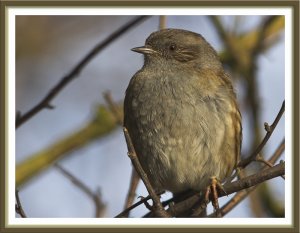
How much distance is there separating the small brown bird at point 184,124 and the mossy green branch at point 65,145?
0.88 metres

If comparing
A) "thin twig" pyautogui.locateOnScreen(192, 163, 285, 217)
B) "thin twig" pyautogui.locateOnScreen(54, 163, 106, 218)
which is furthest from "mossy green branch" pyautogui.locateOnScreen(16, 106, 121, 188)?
"thin twig" pyautogui.locateOnScreen(192, 163, 285, 217)

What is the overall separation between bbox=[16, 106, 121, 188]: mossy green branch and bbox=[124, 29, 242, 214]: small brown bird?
2.90 ft

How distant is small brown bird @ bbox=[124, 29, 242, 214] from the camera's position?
4.95 metres

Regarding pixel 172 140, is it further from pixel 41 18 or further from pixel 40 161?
pixel 41 18

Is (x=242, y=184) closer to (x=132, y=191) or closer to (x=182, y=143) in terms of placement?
(x=132, y=191)

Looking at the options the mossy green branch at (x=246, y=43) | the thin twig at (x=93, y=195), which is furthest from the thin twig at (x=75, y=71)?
the mossy green branch at (x=246, y=43)

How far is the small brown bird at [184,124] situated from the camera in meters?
4.95

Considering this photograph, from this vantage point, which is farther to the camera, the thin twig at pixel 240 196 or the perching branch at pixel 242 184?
the thin twig at pixel 240 196

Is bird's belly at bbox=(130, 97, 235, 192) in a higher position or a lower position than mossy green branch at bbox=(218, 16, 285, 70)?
lower

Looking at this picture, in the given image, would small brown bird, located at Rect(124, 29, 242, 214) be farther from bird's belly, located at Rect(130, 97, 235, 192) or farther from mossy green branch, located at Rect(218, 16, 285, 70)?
mossy green branch, located at Rect(218, 16, 285, 70)

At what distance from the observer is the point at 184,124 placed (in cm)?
493

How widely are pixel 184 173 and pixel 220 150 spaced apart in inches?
12.0

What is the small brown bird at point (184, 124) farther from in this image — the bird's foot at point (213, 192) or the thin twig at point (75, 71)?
the thin twig at point (75, 71)

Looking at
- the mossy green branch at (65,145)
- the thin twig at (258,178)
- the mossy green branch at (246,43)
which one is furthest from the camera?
the mossy green branch at (246,43)
